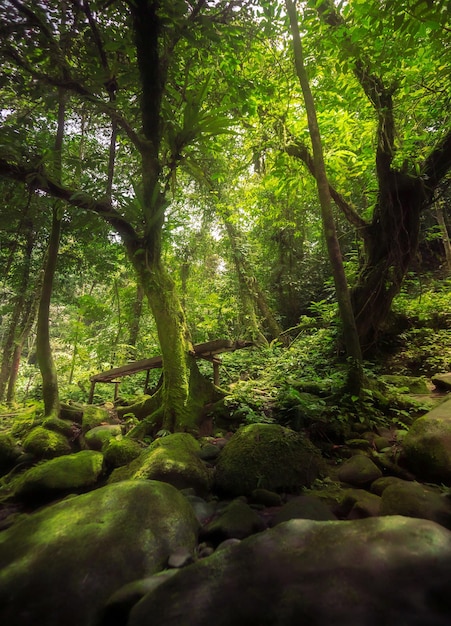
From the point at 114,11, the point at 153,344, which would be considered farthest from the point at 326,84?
the point at 153,344

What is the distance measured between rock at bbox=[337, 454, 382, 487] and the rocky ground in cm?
1

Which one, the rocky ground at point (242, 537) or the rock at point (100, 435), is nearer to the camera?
the rocky ground at point (242, 537)

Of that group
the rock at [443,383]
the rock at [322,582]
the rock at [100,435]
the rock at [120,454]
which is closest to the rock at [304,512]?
the rock at [322,582]

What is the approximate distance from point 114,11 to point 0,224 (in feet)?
12.5

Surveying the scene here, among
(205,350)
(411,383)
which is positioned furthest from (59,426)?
(411,383)

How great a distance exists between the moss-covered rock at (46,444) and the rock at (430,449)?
4879 mm

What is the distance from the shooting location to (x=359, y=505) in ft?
8.10

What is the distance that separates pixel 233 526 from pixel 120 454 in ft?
7.64

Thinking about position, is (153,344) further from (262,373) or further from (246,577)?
(246,577)

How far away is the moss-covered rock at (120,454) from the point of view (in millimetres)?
4031

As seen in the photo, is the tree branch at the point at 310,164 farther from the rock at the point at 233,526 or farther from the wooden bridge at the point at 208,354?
the rock at the point at 233,526

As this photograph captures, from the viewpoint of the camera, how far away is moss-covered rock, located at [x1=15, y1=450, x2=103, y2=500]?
136 inches

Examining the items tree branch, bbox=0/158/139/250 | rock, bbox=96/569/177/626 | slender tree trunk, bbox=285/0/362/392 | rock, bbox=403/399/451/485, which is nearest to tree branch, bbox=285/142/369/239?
slender tree trunk, bbox=285/0/362/392

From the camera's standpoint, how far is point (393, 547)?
1.34 m
